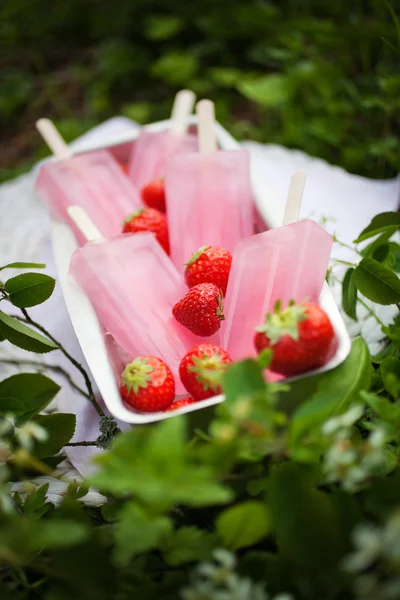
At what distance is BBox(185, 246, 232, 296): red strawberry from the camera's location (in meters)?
0.82

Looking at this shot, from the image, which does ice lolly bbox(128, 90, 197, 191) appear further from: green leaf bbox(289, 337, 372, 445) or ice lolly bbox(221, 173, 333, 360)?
green leaf bbox(289, 337, 372, 445)

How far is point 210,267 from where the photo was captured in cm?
82

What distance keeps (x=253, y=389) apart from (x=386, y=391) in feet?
1.10

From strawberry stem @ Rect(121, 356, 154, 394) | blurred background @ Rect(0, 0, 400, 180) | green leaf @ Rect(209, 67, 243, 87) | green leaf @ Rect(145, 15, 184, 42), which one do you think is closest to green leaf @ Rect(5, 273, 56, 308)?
strawberry stem @ Rect(121, 356, 154, 394)

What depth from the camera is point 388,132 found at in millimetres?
1431

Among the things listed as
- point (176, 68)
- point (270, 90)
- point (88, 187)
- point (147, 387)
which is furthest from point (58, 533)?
point (176, 68)

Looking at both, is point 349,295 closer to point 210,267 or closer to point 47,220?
point 210,267

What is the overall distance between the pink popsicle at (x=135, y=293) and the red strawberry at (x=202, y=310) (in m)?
0.04

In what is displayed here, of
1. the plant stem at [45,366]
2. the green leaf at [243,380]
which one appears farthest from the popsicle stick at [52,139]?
the green leaf at [243,380]

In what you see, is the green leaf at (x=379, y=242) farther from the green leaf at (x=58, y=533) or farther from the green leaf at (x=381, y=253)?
the green leaf at (x=58, y=533)

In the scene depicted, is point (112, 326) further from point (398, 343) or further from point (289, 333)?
point (398, 343)

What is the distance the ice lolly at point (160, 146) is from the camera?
1108 mm

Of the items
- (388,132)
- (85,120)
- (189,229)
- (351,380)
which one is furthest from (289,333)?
(85,120)

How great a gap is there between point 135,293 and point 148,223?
17 cm
